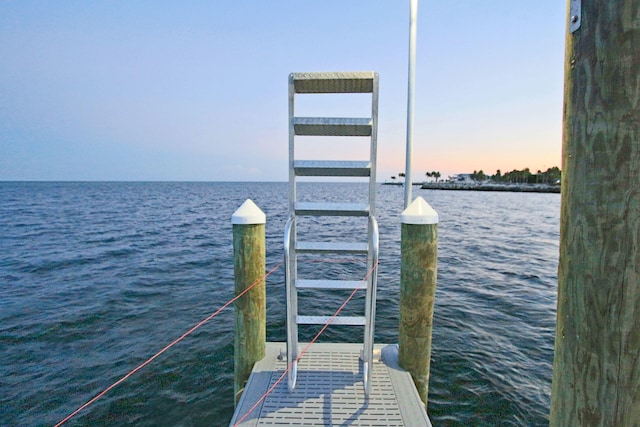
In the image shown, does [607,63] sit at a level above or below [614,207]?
above

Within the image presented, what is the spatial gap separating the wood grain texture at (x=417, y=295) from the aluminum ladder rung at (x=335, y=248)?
45cm

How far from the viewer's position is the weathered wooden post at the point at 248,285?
391cm

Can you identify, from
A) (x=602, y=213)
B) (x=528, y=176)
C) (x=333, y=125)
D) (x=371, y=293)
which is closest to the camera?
(x=602, y=213)

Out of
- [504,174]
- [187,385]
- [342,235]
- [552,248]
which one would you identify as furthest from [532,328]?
[504,174]

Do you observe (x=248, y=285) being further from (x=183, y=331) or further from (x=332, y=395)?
(x=183, y=331)

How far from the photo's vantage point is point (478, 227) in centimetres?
2408

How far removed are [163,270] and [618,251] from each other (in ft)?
42.3

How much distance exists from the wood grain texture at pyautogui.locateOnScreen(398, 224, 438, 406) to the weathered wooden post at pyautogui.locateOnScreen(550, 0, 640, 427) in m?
2.18

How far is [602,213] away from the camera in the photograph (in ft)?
4.33

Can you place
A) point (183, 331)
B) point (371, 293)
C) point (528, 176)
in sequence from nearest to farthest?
point (371, 293) → point (183, 331) → point (528, 176)

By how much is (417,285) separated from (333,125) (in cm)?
198

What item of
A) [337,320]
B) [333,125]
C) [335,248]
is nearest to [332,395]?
[337,320]

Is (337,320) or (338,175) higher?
(338,175)

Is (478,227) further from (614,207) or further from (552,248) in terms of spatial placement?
(614,207)
